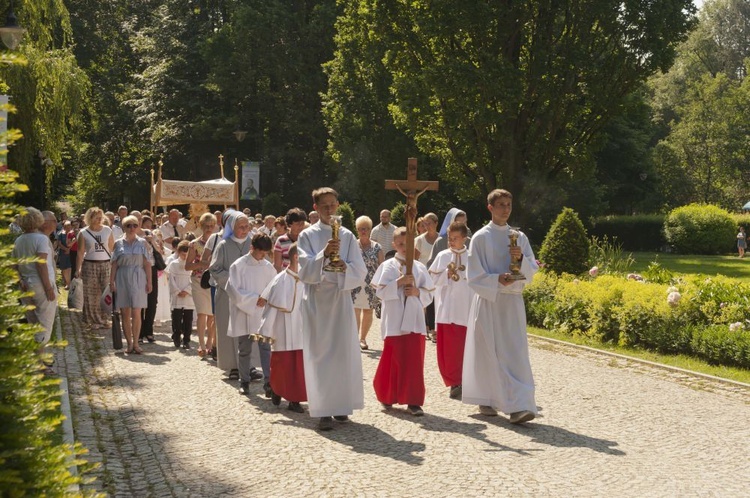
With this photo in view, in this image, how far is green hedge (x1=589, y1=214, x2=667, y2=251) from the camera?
155 feet

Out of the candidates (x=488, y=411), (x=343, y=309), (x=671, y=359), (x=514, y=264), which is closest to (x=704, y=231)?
(x=671, y=359)

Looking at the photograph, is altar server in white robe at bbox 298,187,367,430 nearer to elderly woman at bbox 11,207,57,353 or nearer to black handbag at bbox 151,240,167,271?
elderly woman at bbox 11,207,57,353

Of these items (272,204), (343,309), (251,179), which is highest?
(251,179)

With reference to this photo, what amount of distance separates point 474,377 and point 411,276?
1171 millimetres

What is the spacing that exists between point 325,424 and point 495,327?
Answer: 1838 millimetres

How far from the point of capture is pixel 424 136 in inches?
1283

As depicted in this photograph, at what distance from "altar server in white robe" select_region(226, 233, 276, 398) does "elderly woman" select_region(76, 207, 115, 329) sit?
17.3ft

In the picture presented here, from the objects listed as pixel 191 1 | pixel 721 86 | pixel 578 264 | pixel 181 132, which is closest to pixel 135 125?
pixel 181 132

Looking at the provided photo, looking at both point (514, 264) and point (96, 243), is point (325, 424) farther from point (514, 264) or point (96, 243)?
point (96, 243)

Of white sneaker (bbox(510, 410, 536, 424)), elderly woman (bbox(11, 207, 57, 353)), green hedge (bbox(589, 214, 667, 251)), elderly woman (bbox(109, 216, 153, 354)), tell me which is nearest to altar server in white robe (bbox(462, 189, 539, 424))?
white sneaker (bbox(510, 410, 536, 424))

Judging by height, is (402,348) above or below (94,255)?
below

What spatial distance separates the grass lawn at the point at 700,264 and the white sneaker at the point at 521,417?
2235 cm

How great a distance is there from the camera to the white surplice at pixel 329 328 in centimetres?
901

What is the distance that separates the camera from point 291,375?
9820 millimetres
